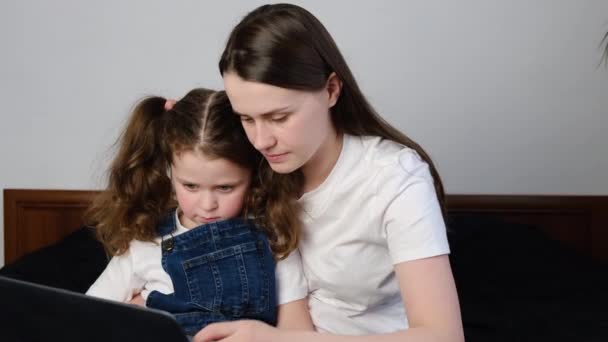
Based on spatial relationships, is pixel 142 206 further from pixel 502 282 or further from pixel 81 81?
pixel 81 81

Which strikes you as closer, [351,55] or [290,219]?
[290,219]

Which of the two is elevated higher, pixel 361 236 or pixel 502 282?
pixel 361 236

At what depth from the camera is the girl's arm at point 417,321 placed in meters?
0.96

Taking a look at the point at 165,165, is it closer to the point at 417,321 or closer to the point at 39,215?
the point at 417,321

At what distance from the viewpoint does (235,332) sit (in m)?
0.96

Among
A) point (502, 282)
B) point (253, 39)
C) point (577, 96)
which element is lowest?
point (502, 282)

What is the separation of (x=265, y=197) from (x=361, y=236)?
176 mm

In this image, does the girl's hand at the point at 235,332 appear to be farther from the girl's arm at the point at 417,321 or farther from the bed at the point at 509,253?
the bed at the point at 509,253

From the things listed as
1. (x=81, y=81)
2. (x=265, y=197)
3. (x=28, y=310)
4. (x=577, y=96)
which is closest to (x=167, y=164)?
(x=265, y=197)

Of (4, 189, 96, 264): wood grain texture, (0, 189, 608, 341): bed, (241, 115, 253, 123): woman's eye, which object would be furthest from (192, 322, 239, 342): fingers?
(4, 189, 96, 264): wood grain texture

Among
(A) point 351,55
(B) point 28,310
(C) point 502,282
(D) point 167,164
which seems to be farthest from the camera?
(A) point 351,55

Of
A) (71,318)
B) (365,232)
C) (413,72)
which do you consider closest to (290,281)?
(365,232)

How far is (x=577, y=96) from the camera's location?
8.04 feet

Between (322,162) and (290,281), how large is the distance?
211mm
